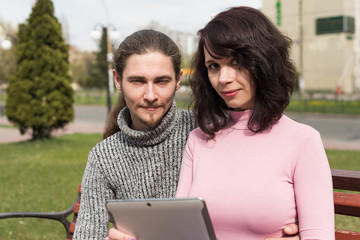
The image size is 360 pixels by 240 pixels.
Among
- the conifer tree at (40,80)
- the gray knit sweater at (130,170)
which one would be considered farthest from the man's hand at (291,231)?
the conifer tree at (40,80)

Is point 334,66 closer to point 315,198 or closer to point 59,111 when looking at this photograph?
point 59,111

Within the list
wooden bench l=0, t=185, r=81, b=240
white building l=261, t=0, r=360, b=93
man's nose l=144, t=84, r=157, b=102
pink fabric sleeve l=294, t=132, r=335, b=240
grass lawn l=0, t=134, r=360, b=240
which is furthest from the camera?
white building l=261, t=0, r=360, b=93

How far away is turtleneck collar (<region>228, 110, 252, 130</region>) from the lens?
1829mm

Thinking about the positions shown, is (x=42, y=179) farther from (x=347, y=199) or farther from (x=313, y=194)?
(x=313, y=194)

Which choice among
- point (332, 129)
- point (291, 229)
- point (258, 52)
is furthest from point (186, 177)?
point (332, 129)

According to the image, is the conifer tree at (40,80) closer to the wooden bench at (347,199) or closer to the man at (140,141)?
the man at (140,141)

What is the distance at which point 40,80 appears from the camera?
1128cm

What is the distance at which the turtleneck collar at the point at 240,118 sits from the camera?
1.83m

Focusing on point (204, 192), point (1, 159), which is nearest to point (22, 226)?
point (204, 192)

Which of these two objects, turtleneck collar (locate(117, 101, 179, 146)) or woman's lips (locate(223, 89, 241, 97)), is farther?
turtleneck collar (locate(117, 101, 179, 146))

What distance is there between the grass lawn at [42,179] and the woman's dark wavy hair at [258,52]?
9.80 feet

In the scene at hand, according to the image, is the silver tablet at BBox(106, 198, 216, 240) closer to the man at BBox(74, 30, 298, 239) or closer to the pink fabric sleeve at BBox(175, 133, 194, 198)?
the pink fabric sleeve at BBox(175, 133, 194, 198)

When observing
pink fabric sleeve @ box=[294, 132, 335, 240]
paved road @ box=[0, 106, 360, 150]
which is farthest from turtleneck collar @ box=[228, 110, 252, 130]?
paved road @ box=[0, 106, 360, 150]

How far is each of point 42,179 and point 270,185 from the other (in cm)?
592
